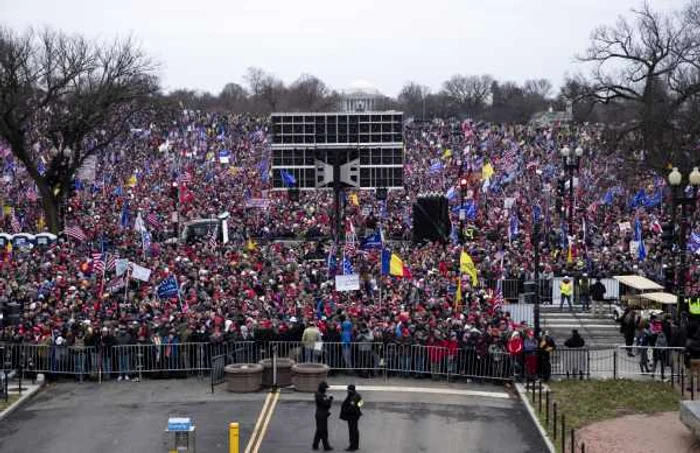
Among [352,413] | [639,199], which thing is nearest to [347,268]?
[352,413]

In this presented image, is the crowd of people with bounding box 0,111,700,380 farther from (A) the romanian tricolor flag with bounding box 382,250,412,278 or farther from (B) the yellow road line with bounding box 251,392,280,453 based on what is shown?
(B) the yellow road line with bounding box 251,392,280,453

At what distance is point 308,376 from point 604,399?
675 centimetres

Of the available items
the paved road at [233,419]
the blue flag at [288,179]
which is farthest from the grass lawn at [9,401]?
the blue flag at [288,179]

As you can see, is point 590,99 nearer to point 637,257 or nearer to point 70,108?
point 637,257

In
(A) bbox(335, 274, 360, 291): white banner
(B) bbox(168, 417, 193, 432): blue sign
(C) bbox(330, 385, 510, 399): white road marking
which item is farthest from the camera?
(A) bbox(335, 274, 360, 291): white banner

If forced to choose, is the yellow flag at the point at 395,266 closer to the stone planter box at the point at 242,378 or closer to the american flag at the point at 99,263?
the stone planter box at the point at 242,378

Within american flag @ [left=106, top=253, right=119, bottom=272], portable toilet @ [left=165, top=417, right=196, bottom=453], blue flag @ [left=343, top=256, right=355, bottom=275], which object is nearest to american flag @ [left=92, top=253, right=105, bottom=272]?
american flag @ [left=106, top=253, right=119, bottom=272]

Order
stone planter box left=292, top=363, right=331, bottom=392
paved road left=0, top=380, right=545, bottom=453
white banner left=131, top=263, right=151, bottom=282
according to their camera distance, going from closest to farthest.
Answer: paved road left=0, top=380, right=545, bottom=453 → stone planter box left=292, top=363, right=331, bottom=392 → white banner left=131, top=263, right=151, bottom=282

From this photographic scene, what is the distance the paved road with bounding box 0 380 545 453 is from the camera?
63.6 ft

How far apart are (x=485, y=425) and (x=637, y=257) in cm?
1862

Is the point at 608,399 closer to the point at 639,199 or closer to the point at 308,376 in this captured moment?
the point at 308,376

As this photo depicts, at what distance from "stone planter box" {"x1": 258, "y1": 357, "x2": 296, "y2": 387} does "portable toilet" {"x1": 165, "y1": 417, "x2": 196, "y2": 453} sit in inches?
193

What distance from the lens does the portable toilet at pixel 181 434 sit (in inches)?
695

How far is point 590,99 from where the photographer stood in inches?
2244
